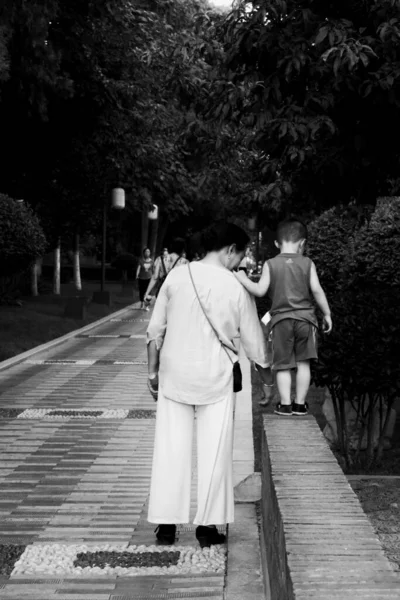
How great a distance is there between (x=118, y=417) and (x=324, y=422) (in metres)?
2.58

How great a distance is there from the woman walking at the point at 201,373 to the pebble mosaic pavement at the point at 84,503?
0.30m

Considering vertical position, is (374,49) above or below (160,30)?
below

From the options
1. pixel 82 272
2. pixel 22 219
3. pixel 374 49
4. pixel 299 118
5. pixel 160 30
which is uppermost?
pixel 160 30

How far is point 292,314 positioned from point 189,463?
73.5 inches

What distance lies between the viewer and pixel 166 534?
624 centimetres

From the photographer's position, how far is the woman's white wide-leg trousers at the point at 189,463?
6.00 meters

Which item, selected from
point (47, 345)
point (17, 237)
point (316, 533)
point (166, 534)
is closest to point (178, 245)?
point (47, 345)

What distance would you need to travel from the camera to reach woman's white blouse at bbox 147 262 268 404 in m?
6.00

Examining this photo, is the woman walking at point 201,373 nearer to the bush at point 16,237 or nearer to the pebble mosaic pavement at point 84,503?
the pebble mosaic pavement at point 84,503

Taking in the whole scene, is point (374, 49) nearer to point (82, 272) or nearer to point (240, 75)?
point (240, 75)

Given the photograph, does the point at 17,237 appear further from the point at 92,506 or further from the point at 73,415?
the point at 92,506

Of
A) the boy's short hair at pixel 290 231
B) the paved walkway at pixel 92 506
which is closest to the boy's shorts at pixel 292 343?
the boy's short hair at pixel 290 231

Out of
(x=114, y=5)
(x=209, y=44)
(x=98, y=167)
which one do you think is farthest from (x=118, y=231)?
(x=209, y=44)

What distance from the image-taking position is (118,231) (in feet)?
191
